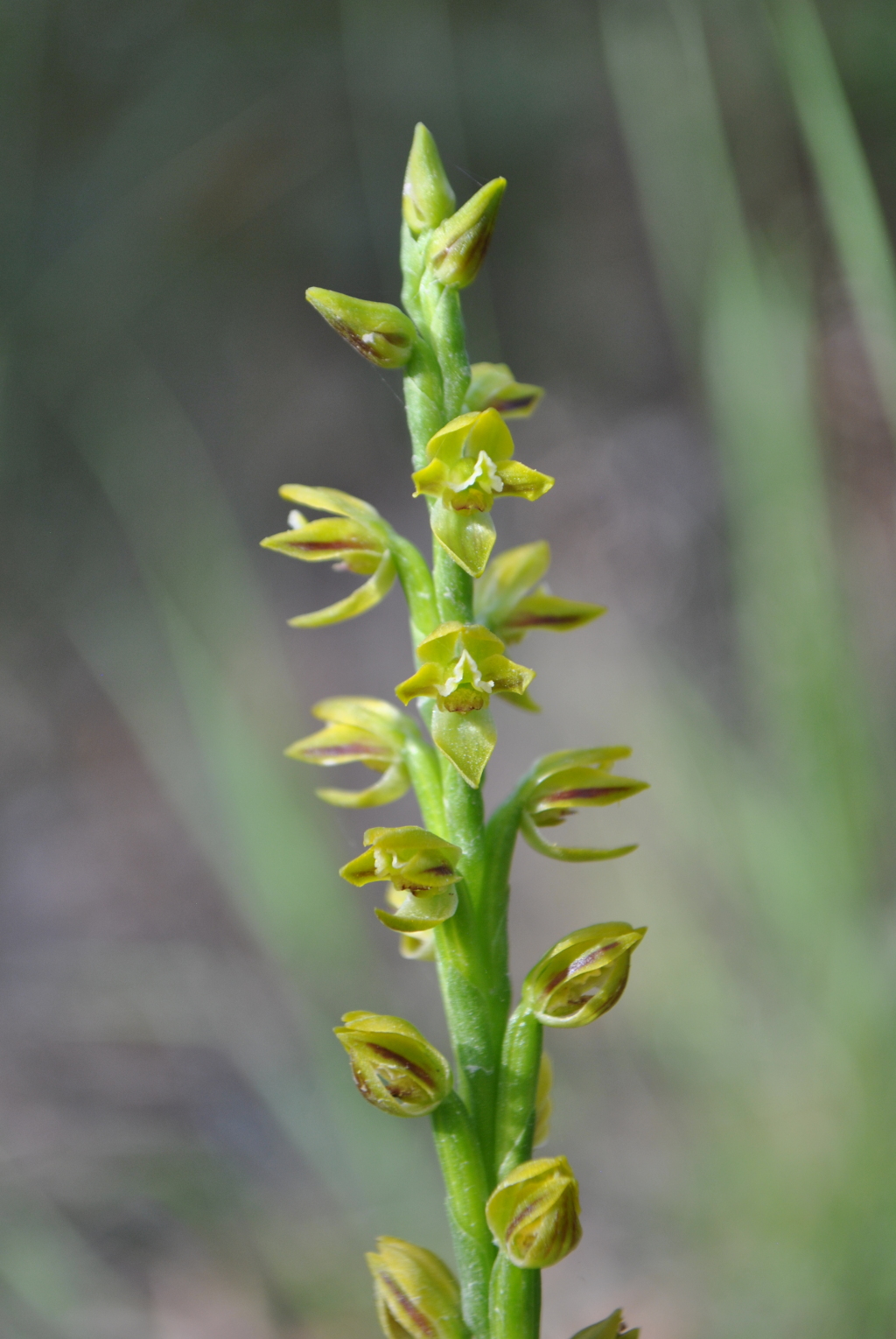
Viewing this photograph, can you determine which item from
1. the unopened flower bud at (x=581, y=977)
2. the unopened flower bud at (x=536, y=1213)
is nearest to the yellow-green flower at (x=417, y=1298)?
the unopened flower bud at (x=536, y=1213)

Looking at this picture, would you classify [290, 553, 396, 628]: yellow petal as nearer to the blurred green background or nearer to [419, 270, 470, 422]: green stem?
[419, 270, 470, 422]: green stem

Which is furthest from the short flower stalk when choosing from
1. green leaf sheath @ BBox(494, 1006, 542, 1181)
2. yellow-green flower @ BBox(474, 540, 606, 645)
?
yellow-green flower @ BBox(474, 540, 606, 645)

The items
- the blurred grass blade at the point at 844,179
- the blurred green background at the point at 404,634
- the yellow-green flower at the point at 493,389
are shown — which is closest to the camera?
the yellow-green flower at the point at 493,389

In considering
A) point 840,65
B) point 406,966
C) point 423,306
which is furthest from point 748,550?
point 840,65

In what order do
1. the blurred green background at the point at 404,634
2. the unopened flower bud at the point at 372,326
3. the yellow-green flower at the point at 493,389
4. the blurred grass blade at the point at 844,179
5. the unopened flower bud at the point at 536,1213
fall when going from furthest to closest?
the blurred green background at the point at 404,634 < the blurred grass blade at the point at 844,179 < the yellow-green flower at the point at 493,389 < the unopened flower bud at the point at 372,326 < the unopened flower bud at the point at 536,1213

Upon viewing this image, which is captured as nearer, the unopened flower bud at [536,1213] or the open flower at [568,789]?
the unopened flower bud at [536,1213]

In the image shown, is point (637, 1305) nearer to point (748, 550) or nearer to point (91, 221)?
point (748, 550)

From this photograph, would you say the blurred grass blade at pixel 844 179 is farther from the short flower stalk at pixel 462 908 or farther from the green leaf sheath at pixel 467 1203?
the green leaf sheath at pixel 467 1203
